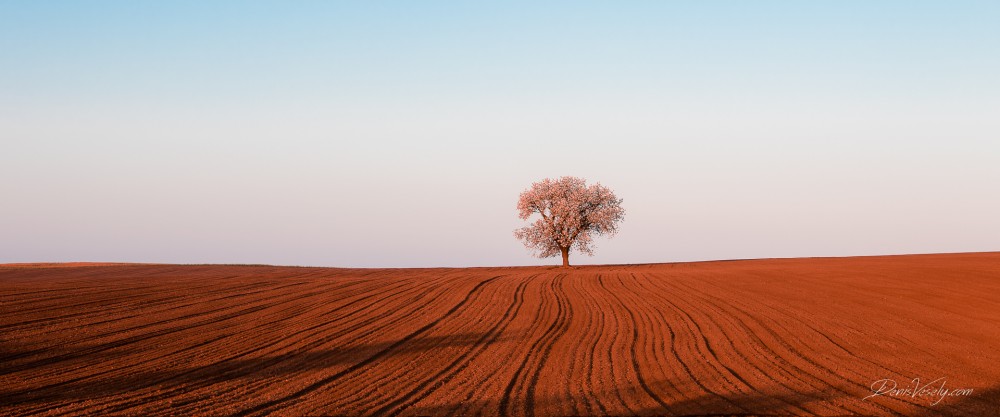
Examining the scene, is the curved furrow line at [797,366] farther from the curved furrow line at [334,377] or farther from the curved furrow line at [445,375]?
the curved furrow line at [334,377]

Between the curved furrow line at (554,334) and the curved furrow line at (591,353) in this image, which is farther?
the curved furrow line at (554,334)

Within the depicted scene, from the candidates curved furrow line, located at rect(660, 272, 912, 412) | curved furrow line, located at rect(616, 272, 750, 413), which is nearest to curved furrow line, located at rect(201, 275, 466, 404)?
curved furrow line, located at rect(616, 272, 750, 413)

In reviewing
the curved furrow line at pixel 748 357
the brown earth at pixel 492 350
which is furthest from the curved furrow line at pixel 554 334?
the curved furrow line at pixel 748 357

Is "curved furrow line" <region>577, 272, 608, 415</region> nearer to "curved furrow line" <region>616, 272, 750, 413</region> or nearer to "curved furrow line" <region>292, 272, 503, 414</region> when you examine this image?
"curved furrow line" <region>616, 272, 750, 413</region>

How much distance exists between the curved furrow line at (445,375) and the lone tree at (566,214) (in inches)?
1215

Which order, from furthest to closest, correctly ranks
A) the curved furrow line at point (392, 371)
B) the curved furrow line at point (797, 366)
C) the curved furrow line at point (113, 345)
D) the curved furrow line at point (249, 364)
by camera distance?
the curved furrow line at point (113, 345)
the curved furrow line at point (797, 366)
the curved furrow line at point (249, 364)
the curved furrow line at point (392, 371)

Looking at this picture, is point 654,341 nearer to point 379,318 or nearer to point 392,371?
point 392,371

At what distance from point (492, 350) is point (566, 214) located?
3725cm

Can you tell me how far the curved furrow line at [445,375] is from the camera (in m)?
12.0

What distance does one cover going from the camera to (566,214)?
54375 millimetres

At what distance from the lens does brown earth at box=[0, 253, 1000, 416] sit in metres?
12.5

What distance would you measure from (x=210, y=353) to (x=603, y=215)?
40309 mm

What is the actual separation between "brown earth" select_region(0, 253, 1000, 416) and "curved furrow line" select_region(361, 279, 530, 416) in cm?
6

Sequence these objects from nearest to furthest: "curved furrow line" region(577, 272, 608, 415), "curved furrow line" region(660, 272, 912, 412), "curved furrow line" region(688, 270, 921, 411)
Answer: "curved furrow line" region(577, 272, 608, 415) < "curved furrow line" region(660, 272, 912, 412) < "curved furrow line" region(688, 270, 921, 411)
